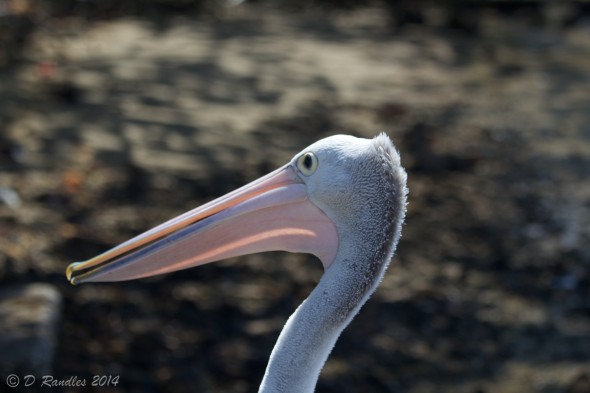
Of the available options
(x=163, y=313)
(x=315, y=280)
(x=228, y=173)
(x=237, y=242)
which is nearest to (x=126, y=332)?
(x=163, y=313)

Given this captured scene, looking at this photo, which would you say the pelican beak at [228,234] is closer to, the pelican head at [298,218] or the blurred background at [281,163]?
the pelican head at [298,218]

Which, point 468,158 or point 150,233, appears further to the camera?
point 468,158

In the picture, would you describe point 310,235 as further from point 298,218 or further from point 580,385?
point 580,385

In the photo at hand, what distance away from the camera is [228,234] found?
322 cm

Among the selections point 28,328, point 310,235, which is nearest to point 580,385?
point 310,235

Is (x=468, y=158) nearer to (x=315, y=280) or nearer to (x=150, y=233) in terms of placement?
(x=315, y=280)

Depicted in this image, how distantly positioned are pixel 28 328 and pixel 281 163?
2858mm

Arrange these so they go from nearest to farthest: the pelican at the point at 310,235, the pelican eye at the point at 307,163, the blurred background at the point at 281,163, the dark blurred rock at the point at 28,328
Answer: the pelican at the point at 310,235 → the pelican eye at the point at 307,163 → the dark blurred rock at the point at 28,328 → the blurred background at the point at 281,163

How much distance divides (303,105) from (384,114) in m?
0.67

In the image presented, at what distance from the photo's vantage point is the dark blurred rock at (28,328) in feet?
15.3

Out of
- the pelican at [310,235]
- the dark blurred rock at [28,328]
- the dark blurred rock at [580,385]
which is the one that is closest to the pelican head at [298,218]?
the pelican at [310,235]

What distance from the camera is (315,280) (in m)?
6.09

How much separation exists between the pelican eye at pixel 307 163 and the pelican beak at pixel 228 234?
0.04 metres

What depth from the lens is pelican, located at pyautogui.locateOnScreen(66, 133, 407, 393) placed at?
3.02 metres
